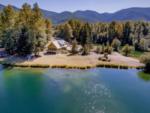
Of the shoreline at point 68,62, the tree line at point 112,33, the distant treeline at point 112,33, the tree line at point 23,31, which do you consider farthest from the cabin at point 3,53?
the distant treeline at point 112,33

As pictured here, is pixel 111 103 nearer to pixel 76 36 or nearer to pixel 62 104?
pixel 62 104

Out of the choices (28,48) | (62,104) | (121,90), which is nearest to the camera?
(62,104)

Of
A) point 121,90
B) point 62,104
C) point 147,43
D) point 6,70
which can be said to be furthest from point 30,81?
point 147,43

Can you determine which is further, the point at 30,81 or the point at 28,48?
the point at 28,48

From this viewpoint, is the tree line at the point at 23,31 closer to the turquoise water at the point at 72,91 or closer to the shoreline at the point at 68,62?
the shoreline at the point at 68,62

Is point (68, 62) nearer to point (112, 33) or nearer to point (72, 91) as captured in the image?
point (72, 91)

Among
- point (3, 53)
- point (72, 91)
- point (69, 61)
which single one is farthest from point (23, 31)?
point (72, 91)
